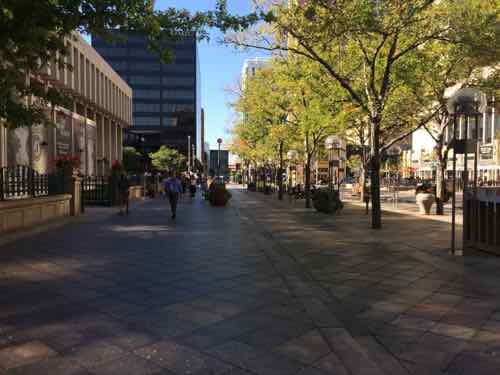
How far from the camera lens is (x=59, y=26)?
6.51 meters

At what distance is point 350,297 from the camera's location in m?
5.28

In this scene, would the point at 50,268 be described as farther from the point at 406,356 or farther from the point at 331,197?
the point at 331,197

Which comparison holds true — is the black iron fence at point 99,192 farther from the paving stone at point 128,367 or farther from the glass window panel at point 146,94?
the glass window panel at point 146,94

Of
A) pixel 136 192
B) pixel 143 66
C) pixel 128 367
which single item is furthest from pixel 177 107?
pixel 128 367

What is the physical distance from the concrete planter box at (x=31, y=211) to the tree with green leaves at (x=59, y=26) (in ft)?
9.96

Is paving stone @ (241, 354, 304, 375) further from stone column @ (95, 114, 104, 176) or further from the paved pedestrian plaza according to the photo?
stone column @ (95, 114, 104, 176)

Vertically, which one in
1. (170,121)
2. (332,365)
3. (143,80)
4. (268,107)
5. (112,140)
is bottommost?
(332,365)

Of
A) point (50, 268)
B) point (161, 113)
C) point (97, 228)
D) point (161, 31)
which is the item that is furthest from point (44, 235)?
point (161, 113)

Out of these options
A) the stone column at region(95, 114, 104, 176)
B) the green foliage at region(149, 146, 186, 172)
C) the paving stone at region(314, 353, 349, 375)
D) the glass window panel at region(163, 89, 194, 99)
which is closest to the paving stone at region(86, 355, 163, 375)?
the paving stone at region(314, 353, 349, 375)

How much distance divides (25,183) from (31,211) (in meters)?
0.83

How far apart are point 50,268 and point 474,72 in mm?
16814

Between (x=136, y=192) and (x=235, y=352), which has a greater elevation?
(x=136, y=192)

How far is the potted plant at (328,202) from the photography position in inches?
664

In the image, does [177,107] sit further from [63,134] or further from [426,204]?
[426,204]
